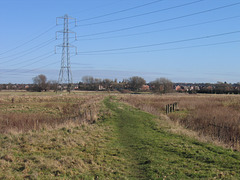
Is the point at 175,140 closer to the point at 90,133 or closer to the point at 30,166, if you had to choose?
the point at 90,133

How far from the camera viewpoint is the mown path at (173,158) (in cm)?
696

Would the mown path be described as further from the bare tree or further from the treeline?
the bare tree

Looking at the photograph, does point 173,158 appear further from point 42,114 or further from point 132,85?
point 132,85

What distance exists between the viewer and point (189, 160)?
8297 millimetres

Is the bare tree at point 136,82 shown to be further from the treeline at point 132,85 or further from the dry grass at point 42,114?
the dry grass at point 42,114

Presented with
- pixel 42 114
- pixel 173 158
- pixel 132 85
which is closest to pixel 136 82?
pixel 132 85

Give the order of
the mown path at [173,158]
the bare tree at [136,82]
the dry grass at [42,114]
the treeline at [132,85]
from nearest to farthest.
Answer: the mown path at [173,158] → the dry grass at [42,114] → the treeline at [132,85] → the bare tree at [136,82]

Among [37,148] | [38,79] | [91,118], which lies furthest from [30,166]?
[38,79]

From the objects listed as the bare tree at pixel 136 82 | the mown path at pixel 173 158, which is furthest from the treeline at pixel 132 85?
the mown path at pixel 173 158

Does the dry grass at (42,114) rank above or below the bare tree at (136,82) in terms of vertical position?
below

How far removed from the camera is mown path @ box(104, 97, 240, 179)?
22.8ft

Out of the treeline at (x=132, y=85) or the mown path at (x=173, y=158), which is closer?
the mown path at (x=173, y=158)

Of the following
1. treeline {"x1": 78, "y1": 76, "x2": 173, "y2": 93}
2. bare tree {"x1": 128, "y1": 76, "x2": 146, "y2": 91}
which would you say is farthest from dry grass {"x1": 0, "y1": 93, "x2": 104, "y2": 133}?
bare tree {"x1": 128, "y1": 76, "x2": 146, "y2": 91}

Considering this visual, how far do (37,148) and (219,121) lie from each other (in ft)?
47.5
